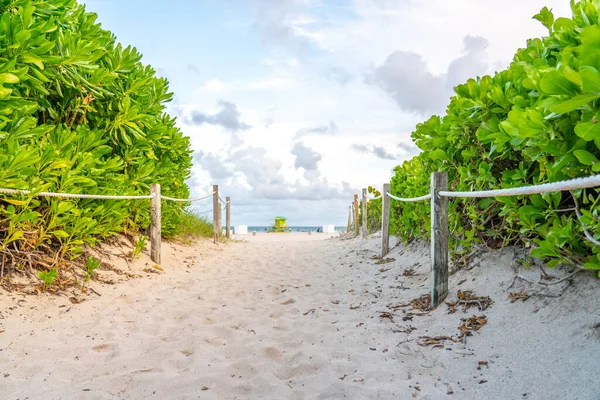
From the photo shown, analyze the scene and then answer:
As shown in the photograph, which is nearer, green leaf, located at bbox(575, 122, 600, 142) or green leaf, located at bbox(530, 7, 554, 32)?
green leaf, located at bbox(575, 122, 600, 142)

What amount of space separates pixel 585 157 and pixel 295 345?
2.35 metres

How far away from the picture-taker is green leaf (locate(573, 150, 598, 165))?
2.37 m

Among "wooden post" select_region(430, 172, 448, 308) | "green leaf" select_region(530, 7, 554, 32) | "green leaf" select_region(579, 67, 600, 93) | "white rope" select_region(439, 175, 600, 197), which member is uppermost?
"green leaf" select_region(530, 7, 554, 32)

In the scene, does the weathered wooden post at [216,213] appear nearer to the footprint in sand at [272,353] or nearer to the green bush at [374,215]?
the green bush at [374,215]

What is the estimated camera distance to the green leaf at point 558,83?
83.0 inches

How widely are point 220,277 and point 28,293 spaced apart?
8.20 feet

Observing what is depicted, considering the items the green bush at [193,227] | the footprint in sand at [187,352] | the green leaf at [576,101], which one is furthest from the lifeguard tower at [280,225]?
the green leaf at [576,101]

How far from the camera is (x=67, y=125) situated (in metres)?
5.19

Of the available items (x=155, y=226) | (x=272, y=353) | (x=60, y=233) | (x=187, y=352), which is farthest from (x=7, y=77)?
(x=155, y=226)

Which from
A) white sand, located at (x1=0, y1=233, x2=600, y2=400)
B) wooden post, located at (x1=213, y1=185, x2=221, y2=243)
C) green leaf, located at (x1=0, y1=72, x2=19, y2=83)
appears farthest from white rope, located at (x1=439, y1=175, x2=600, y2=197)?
wooden post, located at (x1=213, y1=185, x2=221, y2=243)

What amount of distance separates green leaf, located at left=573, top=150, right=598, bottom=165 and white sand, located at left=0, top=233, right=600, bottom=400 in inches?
36.8

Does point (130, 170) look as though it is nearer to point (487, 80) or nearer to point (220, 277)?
point (220, 277)

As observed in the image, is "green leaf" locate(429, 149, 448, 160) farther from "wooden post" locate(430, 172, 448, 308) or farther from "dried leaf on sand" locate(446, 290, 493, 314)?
"dried leaf on sand" locate(446, 290, 493, 314)

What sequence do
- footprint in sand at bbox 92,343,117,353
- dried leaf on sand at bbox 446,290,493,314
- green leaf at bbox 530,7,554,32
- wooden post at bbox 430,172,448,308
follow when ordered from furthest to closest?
wooden post at bbox 430,172,448,308 < green leaf at bbox 530,7,554,32 < dried leaf on sand at bbox 446,290,493,314 < footprint in sand at bbox 92,343,117,353
